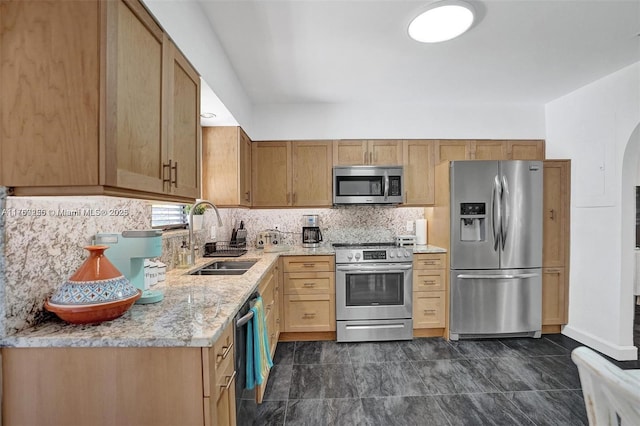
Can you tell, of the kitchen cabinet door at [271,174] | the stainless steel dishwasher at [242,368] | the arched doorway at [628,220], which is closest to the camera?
the stainless steel dishwasher at [242,368]

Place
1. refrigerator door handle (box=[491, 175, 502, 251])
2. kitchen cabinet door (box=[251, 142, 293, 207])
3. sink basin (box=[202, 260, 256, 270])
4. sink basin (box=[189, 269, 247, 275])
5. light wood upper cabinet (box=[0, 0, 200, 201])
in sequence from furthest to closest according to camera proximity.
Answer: kitchen cabinet door (box=[251, 142, 293, 207]) < refrigerator door handle (box=[491, 175, 502, 251]) < sink basin (box=[202, 260, 256, 270]) < sink basin (box=[189, 269, 247, 275]) < light wood upper cabinet (box=[0, 0, 200, 201])

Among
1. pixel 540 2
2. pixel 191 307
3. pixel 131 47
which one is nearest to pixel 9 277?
pixel 191 307

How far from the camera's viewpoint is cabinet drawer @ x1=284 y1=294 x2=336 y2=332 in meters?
Answer: 3.05

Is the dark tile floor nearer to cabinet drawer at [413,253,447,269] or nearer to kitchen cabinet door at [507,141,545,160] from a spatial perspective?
cabinet drawer at [413,253,447,269]

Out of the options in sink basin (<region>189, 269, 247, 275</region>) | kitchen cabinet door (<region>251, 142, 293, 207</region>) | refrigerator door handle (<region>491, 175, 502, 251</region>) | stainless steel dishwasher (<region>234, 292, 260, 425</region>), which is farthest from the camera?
kitchen cabinet door (<region>251, 142, 293, 207</region>)

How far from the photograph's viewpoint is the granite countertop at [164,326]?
3.09 ft

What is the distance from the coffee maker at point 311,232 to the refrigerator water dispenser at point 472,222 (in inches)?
61.9

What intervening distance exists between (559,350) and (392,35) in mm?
3257

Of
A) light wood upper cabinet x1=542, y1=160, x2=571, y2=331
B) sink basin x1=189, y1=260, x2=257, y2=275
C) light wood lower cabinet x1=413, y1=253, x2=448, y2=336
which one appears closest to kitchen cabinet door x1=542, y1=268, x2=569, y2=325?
light wood upper cabinet x1=542, y1=160, x2=571, y2=331

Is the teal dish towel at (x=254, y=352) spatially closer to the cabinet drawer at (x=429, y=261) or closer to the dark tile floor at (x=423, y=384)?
the dark tile floor at (x=423, y=384)

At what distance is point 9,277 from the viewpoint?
99 centimetres

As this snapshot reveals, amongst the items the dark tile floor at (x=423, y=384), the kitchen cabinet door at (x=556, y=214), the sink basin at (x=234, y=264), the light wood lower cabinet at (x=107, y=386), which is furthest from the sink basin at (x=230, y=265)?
the kitchen cabinet door at (x=556, y=214)

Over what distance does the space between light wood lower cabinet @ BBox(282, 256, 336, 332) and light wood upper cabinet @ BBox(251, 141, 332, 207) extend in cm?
75

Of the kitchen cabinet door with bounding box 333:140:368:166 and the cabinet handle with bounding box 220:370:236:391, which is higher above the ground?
the kitchen cabinet door with bounding box 333:140:368:166
